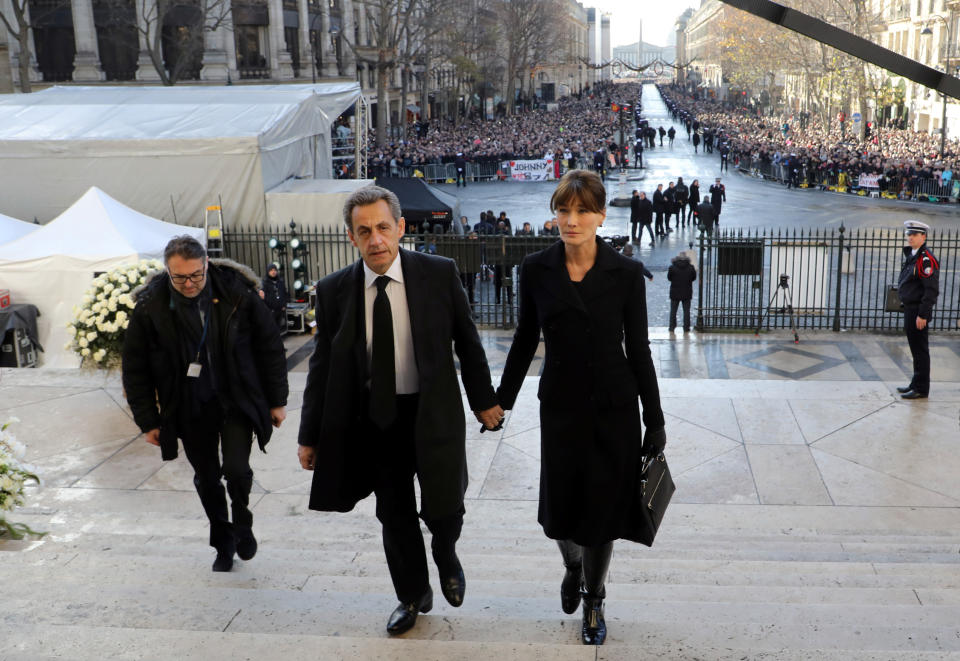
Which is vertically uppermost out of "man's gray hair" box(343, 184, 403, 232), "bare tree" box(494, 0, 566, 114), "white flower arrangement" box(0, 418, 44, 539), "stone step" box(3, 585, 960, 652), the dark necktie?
"bare tree" box(494, 0, 566, 114)

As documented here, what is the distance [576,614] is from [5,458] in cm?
268

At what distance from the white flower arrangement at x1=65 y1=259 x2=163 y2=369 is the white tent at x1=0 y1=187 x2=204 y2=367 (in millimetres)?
3597

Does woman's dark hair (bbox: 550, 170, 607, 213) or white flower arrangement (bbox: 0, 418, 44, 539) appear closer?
woman's dark hair (bbox: 550, 170, 607, 213)

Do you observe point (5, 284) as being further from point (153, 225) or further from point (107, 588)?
point (107, 588)

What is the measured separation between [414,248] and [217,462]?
35.1 feet

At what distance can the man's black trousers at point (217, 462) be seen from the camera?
13.9ft

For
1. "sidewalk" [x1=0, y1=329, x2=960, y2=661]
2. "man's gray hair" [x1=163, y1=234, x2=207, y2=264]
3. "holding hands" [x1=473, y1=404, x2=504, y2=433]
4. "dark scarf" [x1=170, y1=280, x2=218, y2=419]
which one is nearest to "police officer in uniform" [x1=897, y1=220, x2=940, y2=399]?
"sidewalk" [x1=0, y1=329, x2=960, y2=661]

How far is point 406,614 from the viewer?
3.44 meters

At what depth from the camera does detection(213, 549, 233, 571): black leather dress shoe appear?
4336 millimetres

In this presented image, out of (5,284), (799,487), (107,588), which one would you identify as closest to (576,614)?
(107,588)

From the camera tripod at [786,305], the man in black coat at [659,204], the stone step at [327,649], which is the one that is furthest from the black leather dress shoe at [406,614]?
the man in black coat at [659,204]

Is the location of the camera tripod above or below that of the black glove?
below

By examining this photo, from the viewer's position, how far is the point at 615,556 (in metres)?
4.90

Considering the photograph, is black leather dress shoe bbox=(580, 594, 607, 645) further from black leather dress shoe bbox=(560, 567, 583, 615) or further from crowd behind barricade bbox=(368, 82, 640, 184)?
crowd behind barricade bbox=(368, 82, 640, 184)
